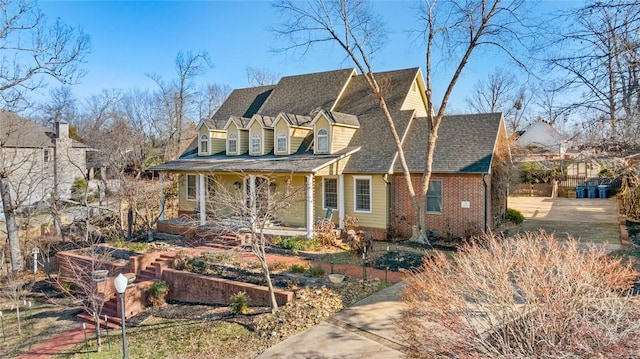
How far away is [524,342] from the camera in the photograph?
18.6 feet

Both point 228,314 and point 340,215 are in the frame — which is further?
point 340,215

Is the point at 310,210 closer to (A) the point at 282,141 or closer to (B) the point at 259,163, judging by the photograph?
(B) the point at 259,163

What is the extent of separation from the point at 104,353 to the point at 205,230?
845 cm

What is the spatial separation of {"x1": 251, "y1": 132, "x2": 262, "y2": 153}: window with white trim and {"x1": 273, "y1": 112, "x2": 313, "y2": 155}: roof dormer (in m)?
1.12

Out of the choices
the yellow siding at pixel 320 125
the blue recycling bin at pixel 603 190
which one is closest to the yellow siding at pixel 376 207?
the yellow siding at pixel 320 125

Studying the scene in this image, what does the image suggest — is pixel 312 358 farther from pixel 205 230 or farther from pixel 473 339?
pixel 205 230

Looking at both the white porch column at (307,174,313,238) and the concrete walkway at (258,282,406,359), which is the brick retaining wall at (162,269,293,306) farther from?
the white porch column at (307,174,313,238)

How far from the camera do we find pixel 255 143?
2119cm

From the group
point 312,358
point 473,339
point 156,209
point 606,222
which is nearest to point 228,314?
point 312,358

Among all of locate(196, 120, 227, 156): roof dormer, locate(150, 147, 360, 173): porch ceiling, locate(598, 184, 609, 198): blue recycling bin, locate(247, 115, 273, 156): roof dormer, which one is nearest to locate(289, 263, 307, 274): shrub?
locate(150, 147, 360, 173): porch ceiling

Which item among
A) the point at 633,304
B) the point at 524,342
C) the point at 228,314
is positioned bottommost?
the point at 228,314

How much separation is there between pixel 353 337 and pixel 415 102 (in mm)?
15837

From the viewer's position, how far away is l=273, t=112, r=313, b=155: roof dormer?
64.8 ft

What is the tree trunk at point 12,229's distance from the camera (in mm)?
18719
